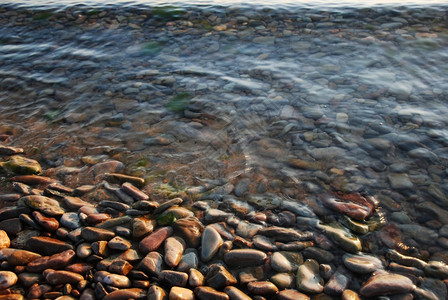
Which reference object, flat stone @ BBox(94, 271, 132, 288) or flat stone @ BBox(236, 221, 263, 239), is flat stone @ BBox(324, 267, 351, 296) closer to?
flat stone @ BBox(236, 221, 263, 239)

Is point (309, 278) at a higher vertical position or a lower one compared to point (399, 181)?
lower

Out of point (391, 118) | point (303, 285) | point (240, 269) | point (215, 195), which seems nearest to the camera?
point (303, 285)

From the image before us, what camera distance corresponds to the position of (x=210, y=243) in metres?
2.70

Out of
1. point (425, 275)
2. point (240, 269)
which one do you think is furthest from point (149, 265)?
point (425, 275)

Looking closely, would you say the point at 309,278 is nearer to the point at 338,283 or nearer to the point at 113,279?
the point at 338,283

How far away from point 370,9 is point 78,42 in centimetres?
670

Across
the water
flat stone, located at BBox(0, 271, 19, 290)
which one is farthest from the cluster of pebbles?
the water

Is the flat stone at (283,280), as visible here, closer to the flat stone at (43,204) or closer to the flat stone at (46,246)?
the flat stone at (46,246)

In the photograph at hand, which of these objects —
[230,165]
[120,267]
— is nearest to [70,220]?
[120,267]

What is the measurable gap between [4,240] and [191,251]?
1.45 metres

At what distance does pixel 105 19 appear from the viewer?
28.2ft

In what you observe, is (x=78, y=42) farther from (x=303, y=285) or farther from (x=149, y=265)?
(x=303, y=285)

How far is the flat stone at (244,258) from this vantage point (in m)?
2.58

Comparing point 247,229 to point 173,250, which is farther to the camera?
point 247,229
